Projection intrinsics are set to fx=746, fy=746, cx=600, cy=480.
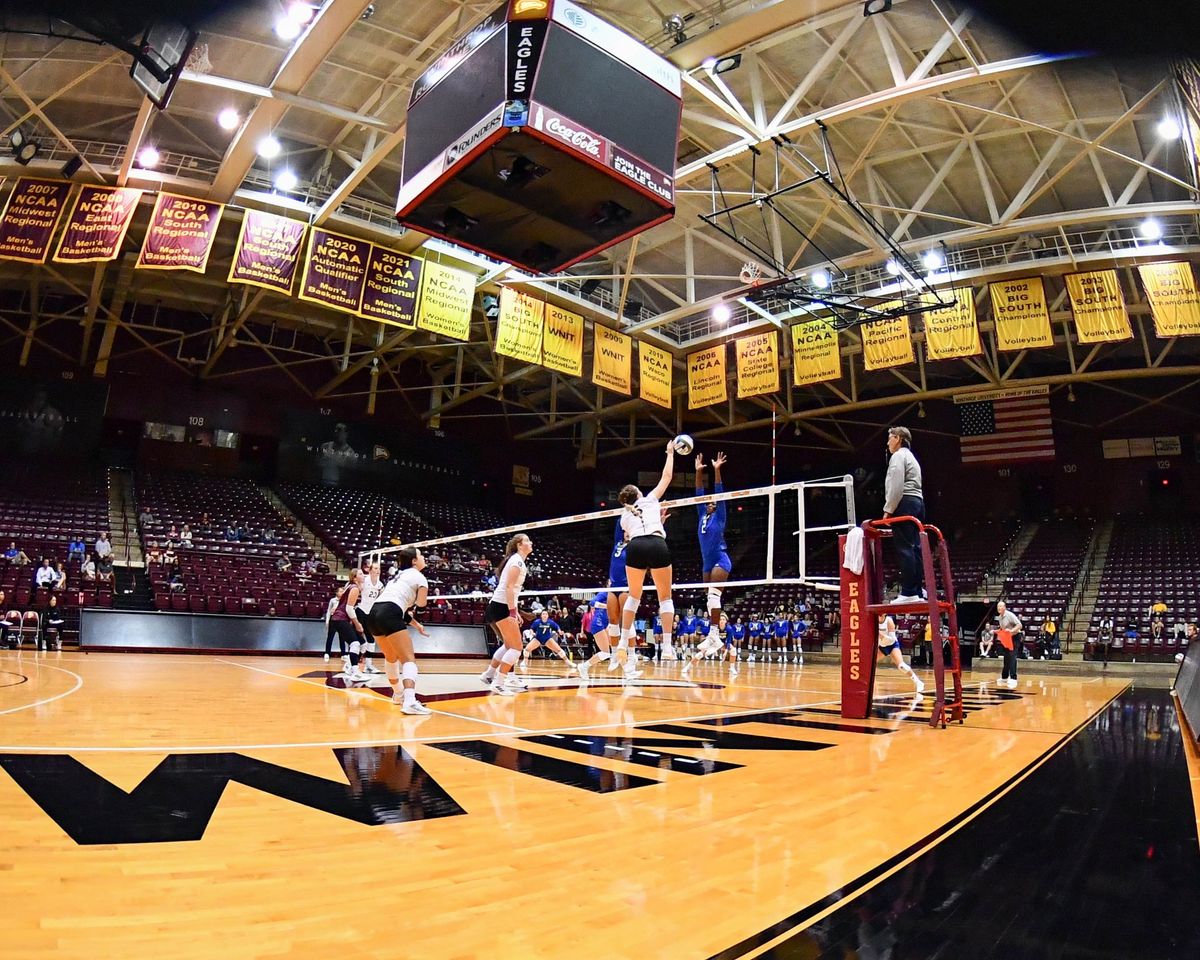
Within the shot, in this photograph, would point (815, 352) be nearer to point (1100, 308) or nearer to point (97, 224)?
point (1100, 308)

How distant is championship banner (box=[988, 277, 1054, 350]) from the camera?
17266mm

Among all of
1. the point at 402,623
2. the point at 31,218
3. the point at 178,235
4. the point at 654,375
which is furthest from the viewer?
the point at 654,375

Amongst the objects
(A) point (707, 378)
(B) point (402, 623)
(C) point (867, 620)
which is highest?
(A) point (707, 378)

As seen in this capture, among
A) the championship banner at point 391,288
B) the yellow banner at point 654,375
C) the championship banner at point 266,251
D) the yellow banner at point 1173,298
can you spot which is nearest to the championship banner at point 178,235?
the championship banner at point 266,251

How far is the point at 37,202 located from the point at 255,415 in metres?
11.1

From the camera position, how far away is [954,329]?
17547 mm

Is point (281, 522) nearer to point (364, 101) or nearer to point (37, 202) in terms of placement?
point (37, 202)

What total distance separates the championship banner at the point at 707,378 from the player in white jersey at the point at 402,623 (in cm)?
1501

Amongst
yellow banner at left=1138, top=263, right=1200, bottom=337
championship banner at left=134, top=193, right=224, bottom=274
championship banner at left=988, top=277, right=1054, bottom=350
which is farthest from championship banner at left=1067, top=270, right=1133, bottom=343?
championship banner at left=134, top=193, right=224, bottom=274

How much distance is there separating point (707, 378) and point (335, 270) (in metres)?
10.0

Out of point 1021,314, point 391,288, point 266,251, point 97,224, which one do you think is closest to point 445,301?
point 391,288

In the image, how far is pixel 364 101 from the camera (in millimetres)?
16250

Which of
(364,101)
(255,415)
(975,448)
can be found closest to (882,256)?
(975,448)

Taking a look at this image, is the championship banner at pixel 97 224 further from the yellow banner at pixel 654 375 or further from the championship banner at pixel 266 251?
the yellow banner at pixel 654 375
